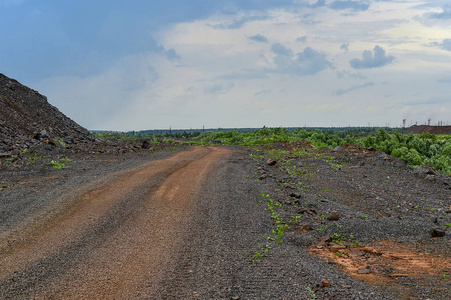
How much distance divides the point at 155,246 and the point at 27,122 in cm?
2338

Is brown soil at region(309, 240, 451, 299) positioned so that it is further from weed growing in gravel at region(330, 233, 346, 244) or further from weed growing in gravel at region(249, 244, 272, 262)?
weed growing in gravel at region(249, 244, 272, 262)

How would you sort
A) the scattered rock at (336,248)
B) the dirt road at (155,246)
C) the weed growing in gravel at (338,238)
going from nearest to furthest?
1. the dirt road at (155,246)
2. the scattered rock at (336,248)
3. the weed growing in gravel at (338,238)

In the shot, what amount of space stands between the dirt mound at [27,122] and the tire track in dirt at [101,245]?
12126mm

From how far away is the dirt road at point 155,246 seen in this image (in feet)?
19.0

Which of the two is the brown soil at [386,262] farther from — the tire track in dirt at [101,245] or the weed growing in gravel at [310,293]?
the tire track in dirt at [101,245]

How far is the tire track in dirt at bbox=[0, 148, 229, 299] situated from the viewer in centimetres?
587

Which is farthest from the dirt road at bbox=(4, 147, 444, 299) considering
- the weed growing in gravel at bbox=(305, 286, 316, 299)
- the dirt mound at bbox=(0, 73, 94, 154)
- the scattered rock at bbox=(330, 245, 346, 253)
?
the dirt mound at bbox=(0, 73, 94, 154)

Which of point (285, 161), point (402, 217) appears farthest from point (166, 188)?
point (285, 161)

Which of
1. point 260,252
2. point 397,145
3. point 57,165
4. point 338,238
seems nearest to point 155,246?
point 260,252

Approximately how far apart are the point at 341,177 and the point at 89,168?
1216 centimetres

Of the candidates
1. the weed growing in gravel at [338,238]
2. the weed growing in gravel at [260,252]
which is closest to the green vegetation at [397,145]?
the weed growing in gravel at [338,238]

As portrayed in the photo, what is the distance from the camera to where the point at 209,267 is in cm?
648

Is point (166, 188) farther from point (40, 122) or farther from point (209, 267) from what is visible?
point (40, 122)

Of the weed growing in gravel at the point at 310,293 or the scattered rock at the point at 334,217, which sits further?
the scattered rock at the point at 334,217
